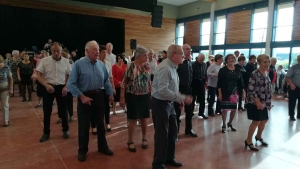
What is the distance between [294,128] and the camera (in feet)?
13.5

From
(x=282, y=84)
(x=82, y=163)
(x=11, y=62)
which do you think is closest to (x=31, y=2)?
(x=11, y=62)

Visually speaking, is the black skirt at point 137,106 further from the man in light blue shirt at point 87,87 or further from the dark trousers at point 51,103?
the dark trousers at point 51,103

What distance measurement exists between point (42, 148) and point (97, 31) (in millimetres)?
9929

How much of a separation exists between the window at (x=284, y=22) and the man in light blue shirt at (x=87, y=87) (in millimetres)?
10027

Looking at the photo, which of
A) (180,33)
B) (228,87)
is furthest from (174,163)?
(180,33)

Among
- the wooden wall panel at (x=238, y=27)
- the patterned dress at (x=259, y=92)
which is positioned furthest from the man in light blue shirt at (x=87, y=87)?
the wooden wall panel at (x=238, y=27)

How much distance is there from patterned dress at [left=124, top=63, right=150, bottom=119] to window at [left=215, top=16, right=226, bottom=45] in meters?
10.9

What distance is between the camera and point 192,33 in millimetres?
14477

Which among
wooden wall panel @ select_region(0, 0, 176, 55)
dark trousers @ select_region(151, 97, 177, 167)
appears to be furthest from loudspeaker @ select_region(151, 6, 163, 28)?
dark trousers @ select_region(151, 97, 177, 167)

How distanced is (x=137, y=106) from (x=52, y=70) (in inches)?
57.5

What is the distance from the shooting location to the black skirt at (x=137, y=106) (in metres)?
2.86

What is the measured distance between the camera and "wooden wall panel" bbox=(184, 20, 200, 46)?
14.1 metres

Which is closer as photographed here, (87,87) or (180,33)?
(87,87)

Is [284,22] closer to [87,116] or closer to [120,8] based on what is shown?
[120,8]
